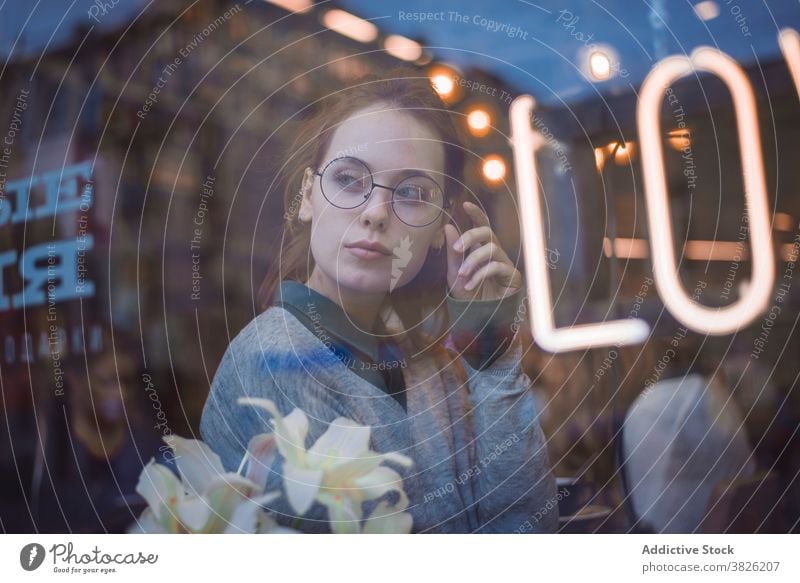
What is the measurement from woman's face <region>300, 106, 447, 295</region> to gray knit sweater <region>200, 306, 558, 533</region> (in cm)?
10

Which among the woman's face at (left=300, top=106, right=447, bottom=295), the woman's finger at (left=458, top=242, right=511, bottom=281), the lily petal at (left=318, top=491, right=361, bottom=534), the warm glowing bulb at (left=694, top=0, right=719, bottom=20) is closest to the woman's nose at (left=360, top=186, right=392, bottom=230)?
the woman's face at (left=300, top=106, right=447, bottom=295)

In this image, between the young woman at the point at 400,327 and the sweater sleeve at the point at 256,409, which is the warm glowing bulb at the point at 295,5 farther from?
the sweater sleeve at the point at 256,409

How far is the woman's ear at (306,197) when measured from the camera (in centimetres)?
106

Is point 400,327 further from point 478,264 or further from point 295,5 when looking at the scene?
point 295,5

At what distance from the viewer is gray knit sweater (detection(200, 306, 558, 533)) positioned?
3.31ft

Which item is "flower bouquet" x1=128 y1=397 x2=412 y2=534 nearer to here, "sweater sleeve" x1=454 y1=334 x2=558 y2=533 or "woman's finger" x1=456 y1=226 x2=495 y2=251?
"sweater sleeve" x1=454 y1=334 x2=558 y2=533

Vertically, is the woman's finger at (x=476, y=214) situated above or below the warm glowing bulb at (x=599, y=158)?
below

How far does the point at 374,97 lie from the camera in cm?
106

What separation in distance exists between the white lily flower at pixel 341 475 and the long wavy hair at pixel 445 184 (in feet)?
0.45

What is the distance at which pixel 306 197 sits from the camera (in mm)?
1060

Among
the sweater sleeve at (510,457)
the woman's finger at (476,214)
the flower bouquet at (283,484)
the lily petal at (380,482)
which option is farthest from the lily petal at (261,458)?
the woman's finger at (476,214)

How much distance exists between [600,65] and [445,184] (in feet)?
0.79

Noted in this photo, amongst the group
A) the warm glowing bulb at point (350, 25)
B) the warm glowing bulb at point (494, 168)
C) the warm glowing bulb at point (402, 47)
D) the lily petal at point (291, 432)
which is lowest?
the lily petal at point (291, 432)
